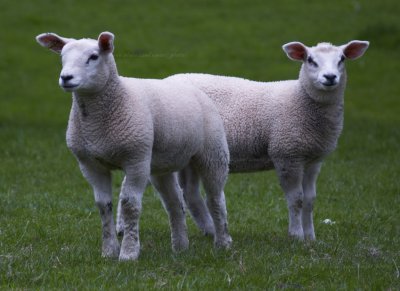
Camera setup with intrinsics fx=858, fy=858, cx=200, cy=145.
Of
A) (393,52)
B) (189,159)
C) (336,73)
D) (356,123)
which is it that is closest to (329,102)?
(336,73)

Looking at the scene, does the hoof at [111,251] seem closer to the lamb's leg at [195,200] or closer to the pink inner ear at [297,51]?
the lamb's leg at [195,200]

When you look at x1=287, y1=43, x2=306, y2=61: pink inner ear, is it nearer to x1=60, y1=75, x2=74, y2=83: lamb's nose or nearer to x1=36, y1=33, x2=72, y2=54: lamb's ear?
x1=36, y1=33, x2=72, y2=54: lamb's ear

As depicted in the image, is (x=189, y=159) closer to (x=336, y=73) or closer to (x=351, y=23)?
(x=336, y=73)

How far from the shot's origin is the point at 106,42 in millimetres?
6477

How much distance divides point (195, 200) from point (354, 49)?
2.13 metres

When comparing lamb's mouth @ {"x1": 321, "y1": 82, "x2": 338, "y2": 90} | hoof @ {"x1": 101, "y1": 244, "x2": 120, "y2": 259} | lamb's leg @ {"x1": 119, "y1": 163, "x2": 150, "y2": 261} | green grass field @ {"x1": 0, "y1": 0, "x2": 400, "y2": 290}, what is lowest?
green grass field @ {"x1": 0, "y1": 0, "x2": 400, "y2": 290}

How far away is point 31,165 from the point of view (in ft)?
38.8

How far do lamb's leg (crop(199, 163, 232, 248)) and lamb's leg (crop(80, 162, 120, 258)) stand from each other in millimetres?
936

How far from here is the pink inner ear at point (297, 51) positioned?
827cm

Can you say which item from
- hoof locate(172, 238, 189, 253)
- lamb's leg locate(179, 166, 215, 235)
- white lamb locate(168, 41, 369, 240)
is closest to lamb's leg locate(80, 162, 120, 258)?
hoof locate(172, 238, 189, 253)

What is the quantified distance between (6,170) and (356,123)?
779cm

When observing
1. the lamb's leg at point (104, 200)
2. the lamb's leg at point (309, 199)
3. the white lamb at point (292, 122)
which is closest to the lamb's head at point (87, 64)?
the lamb's leg at point (104, 200)

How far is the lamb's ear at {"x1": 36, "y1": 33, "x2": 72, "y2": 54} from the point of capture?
21.9 feet

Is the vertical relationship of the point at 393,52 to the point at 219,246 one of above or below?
below
